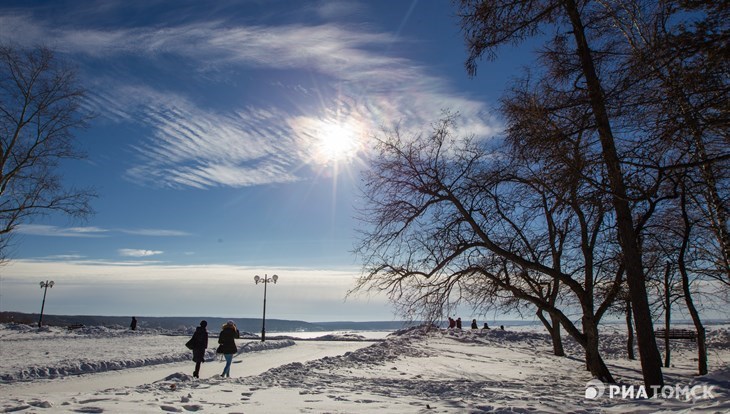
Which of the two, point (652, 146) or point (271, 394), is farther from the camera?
point (271, 394)

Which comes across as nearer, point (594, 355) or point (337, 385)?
point (337, 385)

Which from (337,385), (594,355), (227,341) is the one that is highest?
(227,341)

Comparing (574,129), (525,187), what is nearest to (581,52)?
(574,129)

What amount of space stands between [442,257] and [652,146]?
7.15 m

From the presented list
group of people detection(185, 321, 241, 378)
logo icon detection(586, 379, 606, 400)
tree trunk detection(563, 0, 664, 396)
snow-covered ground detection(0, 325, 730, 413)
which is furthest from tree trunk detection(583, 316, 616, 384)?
group of people detection(185, 321, 241, 378)

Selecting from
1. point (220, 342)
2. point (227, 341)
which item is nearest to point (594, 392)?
point (227, 341)

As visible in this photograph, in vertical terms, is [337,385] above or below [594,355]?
below

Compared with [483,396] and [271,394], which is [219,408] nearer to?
[271,394]

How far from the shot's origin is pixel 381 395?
8.86 meters

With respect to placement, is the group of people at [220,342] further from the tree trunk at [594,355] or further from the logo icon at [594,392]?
the tree trunk at [594,355]

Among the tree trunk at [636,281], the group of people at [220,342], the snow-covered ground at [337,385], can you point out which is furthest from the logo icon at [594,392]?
the group of people at [220,342]

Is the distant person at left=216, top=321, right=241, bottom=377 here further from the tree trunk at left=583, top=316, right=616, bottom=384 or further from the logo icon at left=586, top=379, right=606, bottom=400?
the tree trunk at left=583, top=316, right=616, bottom=384

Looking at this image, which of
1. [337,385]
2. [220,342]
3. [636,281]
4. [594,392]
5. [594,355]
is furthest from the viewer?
[220,342]

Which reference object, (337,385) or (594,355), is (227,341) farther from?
(594,355)
